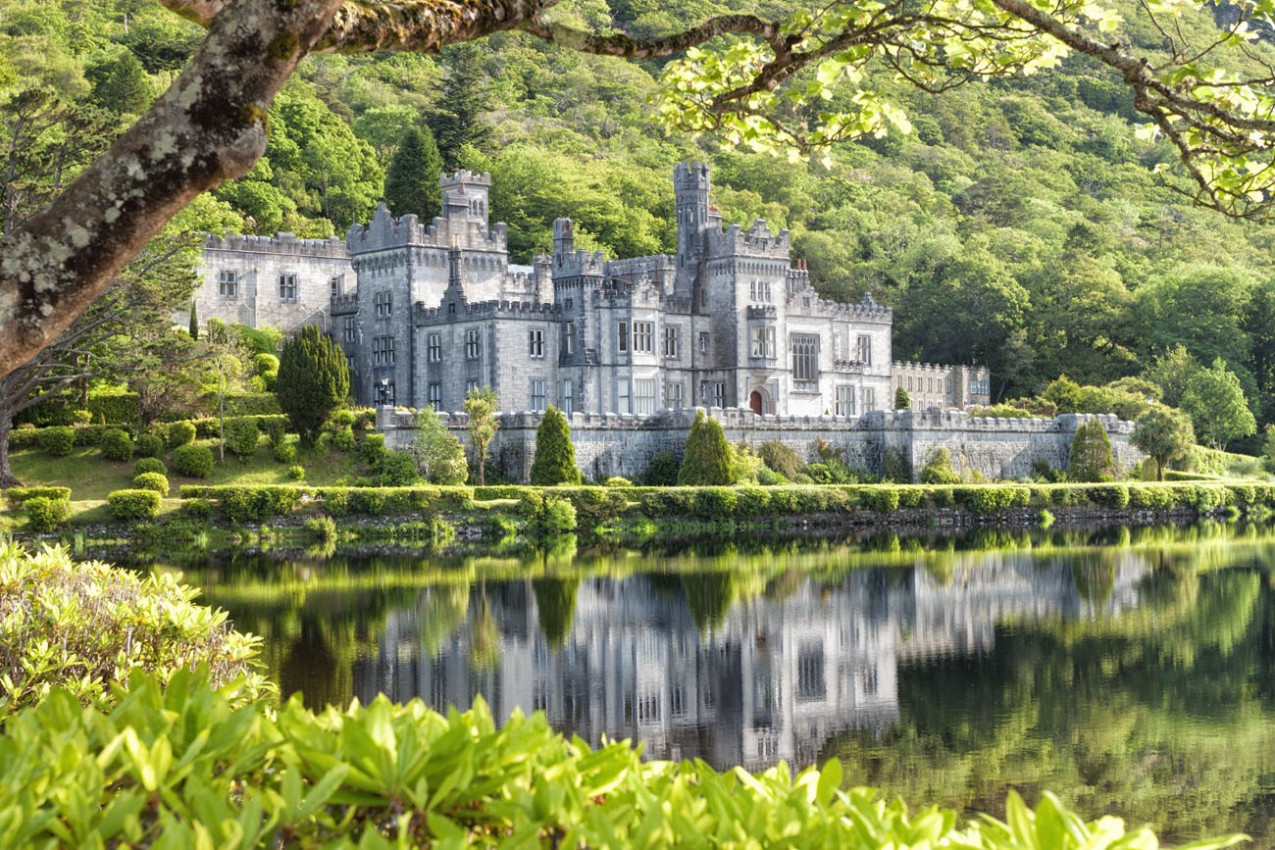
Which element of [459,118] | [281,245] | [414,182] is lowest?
[281,245]

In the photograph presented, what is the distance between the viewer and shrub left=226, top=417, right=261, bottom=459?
141 ft

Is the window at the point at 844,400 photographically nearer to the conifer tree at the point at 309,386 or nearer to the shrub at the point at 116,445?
the conifer tree at the point at 309,386

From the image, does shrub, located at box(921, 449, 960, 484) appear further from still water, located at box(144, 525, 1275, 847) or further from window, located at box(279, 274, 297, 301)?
window, located at box(279, 274, 297, 301)

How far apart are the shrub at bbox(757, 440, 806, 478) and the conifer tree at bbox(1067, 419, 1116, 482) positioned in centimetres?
1070

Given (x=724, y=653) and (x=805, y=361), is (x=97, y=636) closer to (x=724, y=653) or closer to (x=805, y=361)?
(x=724, y=653)

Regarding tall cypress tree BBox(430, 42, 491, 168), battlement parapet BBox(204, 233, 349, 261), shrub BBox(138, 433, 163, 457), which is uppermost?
tall cypress tree BBox(430, 42, 491, 168)

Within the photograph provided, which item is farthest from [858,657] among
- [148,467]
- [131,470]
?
[131,470]

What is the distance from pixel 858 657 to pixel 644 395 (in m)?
33.0

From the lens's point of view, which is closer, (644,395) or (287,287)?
(644,395)

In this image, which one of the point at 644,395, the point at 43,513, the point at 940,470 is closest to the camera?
the point at 43,513

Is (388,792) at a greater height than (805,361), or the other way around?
(805,361)

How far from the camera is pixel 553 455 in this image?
1768 inches

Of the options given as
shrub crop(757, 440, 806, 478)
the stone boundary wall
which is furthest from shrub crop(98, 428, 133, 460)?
shrub crop(757, 440, 806, 478)

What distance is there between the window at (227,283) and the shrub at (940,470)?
Answer: 26.4 metres
